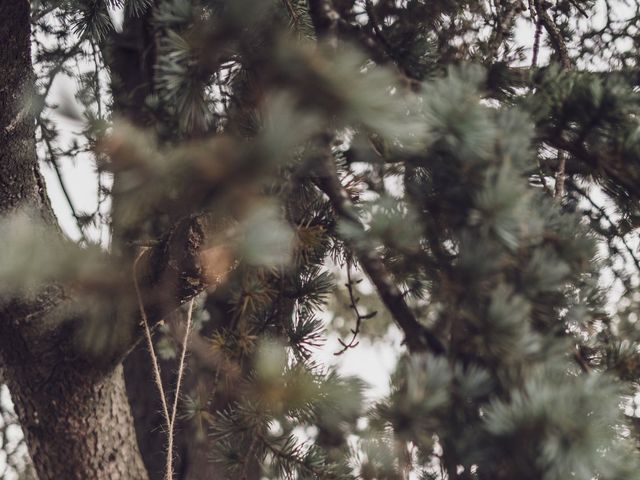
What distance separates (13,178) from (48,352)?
291 mm

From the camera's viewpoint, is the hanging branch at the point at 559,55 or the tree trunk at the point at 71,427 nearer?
the hanging branch at the point at 559,55

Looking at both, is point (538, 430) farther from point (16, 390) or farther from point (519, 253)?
point (16, 390)

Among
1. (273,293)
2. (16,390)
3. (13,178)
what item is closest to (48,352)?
(16,390)

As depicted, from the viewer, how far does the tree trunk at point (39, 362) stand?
3.61ft

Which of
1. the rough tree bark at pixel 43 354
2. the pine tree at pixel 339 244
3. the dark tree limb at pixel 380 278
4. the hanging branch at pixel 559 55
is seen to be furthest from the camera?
the rough tree bark at pixel 43 354

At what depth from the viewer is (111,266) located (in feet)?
2.86

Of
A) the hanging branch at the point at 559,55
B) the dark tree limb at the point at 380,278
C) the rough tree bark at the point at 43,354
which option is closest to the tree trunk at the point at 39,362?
the rough tree bark at the point at 43,354

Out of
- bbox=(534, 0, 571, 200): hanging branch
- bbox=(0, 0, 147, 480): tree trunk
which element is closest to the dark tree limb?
bbox=(534, 0, 571, 200): hanging branch

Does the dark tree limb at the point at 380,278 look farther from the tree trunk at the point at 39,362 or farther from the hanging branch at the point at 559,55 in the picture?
the tree trunk at the point at 39,362

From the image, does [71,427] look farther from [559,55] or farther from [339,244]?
[559,55]

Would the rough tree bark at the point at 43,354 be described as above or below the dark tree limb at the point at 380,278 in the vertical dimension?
above

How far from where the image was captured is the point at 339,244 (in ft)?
3.54

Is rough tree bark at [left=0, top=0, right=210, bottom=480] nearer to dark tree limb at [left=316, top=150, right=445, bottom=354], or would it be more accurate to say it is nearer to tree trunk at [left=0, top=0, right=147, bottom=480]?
tree trunk at [left=0, top=0, right=147, bottom=480]

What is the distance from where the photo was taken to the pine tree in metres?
0.61
